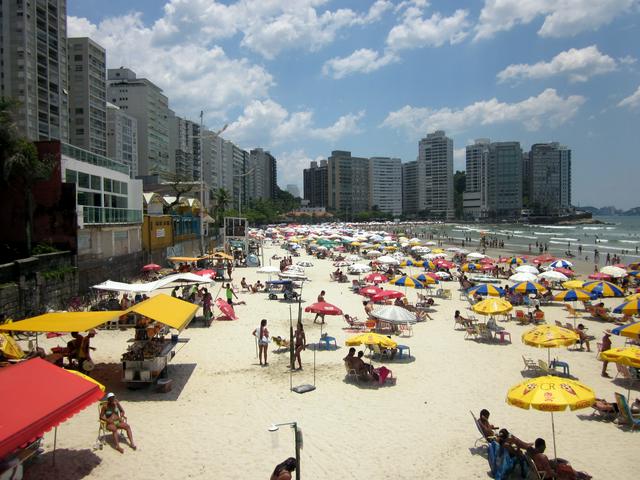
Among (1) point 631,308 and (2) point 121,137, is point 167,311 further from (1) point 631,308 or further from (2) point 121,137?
(2) point 121,137

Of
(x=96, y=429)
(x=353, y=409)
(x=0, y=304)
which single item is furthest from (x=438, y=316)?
(x=0, y=304)

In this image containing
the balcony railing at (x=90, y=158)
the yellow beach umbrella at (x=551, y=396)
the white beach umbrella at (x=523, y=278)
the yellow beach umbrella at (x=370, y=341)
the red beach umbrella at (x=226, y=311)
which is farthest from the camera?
the balcony railing at (x=90, y=158)

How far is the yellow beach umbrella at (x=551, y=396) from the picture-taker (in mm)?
6980

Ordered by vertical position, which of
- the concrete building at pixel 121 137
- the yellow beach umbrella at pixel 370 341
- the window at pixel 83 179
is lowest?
the yellow beach umbrella at pixel 370 341

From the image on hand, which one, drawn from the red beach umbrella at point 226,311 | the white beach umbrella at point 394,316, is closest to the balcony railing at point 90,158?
the red beach umbrella at point 226,311

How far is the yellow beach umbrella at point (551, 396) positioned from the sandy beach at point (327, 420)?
112 cm

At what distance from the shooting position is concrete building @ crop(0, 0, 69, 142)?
5362cm

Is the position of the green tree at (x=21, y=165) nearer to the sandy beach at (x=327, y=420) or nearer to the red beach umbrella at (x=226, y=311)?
the sandy beach at (x=327, y=420)

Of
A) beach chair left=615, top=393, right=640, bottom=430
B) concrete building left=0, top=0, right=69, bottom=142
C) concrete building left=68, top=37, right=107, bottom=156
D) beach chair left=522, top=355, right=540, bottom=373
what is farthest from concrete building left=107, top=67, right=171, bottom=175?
beach chair left=615, top=393, right=640, bottom=430

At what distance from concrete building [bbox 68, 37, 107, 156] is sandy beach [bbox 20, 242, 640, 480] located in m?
64.9

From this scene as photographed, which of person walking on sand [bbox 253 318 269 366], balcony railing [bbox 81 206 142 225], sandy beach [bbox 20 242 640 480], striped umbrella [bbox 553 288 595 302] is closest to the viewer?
sandy beach [bbox 20 242 640 480]

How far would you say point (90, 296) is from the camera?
65.9 ft

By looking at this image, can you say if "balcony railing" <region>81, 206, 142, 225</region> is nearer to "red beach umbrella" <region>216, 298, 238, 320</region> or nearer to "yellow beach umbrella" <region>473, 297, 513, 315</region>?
"red beach umbrella" <region>216, 298, 238, 320</region>

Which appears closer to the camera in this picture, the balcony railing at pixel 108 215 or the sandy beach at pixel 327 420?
the sandy beach at pixel 327 420
